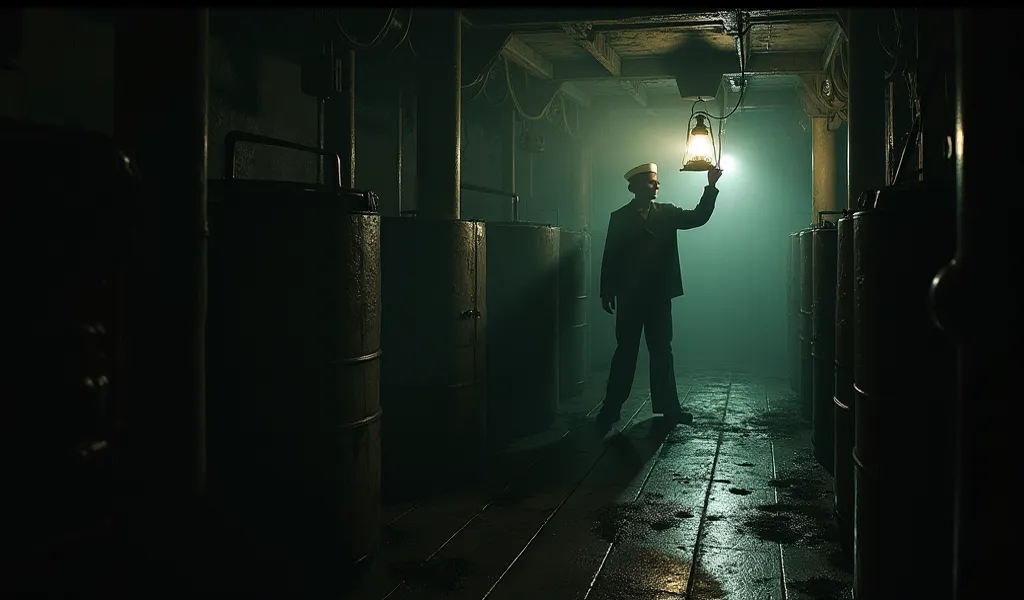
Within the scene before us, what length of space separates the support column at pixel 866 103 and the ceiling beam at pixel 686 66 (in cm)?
317

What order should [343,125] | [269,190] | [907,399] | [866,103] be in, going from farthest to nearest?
[343,125] < [866,103] < [269,190] < [907,399]

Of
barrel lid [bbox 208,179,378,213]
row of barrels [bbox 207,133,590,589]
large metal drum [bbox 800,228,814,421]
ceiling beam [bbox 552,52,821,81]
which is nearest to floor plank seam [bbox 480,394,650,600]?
row of barrels [bbox 207,133,590,589]

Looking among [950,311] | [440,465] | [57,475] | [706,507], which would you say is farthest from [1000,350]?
[440,465]

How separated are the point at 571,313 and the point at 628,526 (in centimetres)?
424

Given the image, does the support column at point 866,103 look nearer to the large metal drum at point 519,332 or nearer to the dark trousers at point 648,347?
the dark trousers at point 648,347

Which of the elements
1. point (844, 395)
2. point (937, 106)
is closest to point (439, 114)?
point (844, 395)

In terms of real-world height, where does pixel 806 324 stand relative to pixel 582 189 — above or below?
below

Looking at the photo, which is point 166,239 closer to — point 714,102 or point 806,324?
point 806,324

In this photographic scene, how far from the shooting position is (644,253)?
7473 mm

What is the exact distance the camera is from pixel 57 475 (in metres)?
1.97

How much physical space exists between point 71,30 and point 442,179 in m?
2.41

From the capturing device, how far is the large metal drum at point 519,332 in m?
6.74

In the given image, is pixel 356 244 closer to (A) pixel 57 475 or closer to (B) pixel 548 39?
(A) pixel 57 475

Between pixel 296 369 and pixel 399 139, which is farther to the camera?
pixel 399 139
